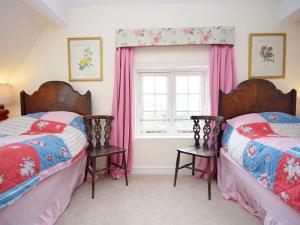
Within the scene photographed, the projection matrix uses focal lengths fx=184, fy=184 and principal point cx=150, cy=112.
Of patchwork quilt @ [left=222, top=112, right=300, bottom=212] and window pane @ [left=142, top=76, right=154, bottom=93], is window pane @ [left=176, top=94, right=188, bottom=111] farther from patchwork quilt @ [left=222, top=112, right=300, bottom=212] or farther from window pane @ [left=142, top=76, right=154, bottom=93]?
patchwork quilt @ [left=222, top=112, right=300, bottom=212]

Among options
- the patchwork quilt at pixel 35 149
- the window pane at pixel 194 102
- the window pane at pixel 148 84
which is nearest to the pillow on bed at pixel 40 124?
the patchwork quilt at pixel 35 149

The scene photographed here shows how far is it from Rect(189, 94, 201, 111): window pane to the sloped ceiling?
237 centimetres

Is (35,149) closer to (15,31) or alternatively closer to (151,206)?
(151,206)

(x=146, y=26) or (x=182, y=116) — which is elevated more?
(x=146, y=26)

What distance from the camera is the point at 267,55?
99.1 inches

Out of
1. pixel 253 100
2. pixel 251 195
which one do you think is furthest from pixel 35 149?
pixel 253 100

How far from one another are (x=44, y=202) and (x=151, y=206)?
988mm

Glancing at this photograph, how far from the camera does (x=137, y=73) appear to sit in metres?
2.78

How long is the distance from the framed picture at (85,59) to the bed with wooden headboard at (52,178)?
0.75ft

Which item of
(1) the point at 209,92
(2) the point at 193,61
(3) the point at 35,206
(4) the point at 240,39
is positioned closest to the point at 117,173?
(3) the point at 35,206

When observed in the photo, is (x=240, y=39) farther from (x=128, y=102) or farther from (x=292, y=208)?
(x=292, y=208)

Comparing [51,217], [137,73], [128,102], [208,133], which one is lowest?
[51,217]

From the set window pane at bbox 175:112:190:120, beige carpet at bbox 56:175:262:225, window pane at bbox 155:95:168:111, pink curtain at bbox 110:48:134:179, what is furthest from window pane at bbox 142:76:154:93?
beige carpet at bbox 56:175:262:225

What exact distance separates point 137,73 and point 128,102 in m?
0.53
